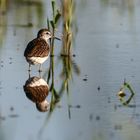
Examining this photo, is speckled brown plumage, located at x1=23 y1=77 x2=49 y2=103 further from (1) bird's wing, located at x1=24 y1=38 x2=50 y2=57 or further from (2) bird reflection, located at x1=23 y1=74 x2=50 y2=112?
(1) bird's wing, located at x1=24 y1=38 x2=50 y2=57

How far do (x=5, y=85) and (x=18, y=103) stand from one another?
1.06 metres

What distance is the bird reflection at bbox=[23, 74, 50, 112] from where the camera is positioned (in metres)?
9.29

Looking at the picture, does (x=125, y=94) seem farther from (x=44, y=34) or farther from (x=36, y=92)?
(x=44, y=34)

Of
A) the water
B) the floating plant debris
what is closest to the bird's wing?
the water

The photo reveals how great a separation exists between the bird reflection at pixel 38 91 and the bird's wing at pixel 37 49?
732 millimetres

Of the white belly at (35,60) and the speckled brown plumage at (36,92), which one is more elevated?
the white belly at (35,60)

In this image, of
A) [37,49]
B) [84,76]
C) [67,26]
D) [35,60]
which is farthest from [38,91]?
[67,26]

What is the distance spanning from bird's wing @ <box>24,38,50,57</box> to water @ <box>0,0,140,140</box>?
0.80 ft

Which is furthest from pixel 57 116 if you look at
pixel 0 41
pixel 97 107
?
pixel 0 41

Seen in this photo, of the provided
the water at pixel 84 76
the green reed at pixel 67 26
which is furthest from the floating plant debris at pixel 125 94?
the green reed at pixel 67 26

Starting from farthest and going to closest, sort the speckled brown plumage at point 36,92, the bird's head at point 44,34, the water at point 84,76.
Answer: the bird's head at point 44,34 → the speckled brown plumage at point 36,92 → the water at point 84,76

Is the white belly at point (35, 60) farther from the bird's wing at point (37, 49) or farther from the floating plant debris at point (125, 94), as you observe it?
the floating plant debris at point (125, 94)

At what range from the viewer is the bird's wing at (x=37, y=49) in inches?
456

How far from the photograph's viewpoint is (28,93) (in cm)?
994
